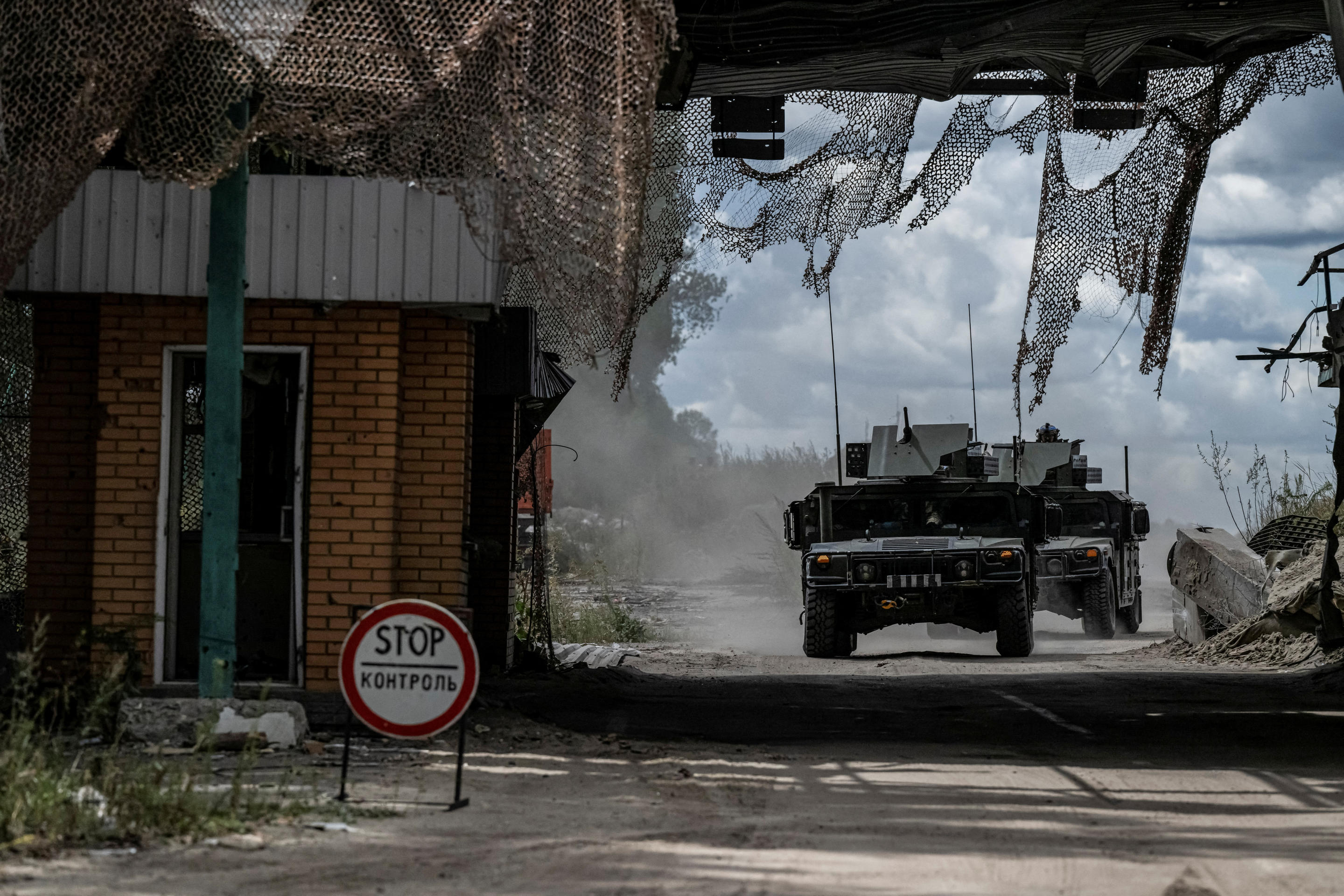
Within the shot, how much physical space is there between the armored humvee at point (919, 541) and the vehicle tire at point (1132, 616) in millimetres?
5120

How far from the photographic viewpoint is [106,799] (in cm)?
500

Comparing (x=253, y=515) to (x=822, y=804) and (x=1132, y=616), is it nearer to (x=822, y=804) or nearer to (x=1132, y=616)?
(x=822, y=804)

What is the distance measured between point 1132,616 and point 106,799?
62.6 ft

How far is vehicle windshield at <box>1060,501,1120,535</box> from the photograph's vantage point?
20156 mm

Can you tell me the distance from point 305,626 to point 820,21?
14.9 feet

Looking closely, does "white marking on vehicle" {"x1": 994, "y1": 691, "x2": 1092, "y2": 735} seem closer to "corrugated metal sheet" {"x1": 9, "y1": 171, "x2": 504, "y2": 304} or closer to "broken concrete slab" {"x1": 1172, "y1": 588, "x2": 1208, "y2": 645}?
"corrugated metal sheet" {"x1": 9, "y1": 171, "x2": 504, "y2": 304}

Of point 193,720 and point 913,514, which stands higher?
point 913,514

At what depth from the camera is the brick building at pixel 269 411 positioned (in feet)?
27.4

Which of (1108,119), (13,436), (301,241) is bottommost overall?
(13,436)

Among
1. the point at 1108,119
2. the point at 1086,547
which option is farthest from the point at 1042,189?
the point at 1086,547

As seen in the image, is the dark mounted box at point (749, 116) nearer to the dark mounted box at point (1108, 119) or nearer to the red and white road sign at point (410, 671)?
the dark mounted box at point (1108, 119)

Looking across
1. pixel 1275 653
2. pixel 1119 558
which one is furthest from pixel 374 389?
pixel 1119 558

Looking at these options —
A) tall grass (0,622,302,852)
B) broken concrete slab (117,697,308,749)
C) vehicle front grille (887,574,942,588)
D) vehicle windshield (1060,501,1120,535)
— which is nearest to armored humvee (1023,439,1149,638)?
vehicle windshield (1060,501,1120,535)

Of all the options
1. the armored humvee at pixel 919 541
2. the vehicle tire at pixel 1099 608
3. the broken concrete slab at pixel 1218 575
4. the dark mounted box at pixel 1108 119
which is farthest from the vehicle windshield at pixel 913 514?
the dark mounted box at pixel 1108 119
